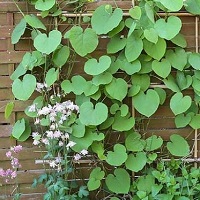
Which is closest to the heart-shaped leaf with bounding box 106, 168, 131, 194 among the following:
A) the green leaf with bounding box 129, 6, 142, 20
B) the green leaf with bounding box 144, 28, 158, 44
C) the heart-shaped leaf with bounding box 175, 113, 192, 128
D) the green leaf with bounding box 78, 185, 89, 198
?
the green leaf with bounding box 78, 185, 89, 198

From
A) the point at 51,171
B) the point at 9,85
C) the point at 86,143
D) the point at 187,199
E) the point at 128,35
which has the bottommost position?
the point at 187,199

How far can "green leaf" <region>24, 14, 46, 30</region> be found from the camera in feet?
7.70

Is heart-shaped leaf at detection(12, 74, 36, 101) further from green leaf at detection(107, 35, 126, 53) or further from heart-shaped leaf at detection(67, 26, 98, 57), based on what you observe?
green leaf at detection(107, 35, 126, 53)

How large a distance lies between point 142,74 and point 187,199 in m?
0.74

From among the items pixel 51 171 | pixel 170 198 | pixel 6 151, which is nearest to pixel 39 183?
pixel 51 171

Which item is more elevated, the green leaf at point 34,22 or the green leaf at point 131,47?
the green leaf at point 34,22

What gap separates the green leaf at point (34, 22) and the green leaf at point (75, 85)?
33 cm

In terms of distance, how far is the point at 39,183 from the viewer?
246cm

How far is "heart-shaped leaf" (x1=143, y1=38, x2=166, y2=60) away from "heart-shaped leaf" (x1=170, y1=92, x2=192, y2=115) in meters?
0.24

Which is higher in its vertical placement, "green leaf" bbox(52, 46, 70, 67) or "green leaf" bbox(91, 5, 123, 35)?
"green leaf" bbox(91, 5, 123, 35)

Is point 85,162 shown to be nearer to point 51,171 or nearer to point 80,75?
point 51,171

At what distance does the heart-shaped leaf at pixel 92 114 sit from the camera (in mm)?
2340

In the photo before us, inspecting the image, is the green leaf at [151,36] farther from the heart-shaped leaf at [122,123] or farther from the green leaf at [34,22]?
the green leaf at [34,22]

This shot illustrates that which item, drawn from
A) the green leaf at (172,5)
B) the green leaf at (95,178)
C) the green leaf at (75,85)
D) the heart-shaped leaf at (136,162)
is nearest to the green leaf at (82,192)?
the green leaf at (95,178)
